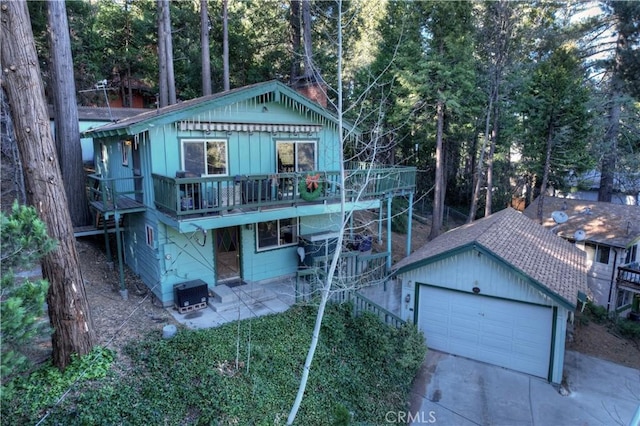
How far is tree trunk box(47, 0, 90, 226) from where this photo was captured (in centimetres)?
1244

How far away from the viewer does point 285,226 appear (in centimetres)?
1241

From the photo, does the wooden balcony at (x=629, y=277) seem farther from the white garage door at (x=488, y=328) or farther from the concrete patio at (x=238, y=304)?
the concrete patio at (x=238, y=304)

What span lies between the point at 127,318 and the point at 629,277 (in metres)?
17.8

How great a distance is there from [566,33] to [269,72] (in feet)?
56.6

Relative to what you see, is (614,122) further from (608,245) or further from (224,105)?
(224,105)

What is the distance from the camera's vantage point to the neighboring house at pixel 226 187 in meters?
9.85

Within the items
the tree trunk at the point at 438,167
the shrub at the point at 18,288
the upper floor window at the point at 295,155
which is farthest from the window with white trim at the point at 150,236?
the tree trunk at the point at 438,167

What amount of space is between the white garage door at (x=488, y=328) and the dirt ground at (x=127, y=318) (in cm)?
298

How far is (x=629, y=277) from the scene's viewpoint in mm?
15250

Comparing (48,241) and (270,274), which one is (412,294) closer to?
(270,274)

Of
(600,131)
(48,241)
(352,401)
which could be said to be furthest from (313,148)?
(600,131)

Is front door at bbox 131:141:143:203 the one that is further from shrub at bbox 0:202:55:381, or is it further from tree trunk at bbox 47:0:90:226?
shrub at bbox 0:202:55:381

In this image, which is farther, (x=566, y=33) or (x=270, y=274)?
(x=566, y=33)

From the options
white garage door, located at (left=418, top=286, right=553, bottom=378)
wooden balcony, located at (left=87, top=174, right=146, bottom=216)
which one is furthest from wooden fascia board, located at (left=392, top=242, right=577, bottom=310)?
wooden balcony, located at (left=87, top=174, right=146, bottom=216)
